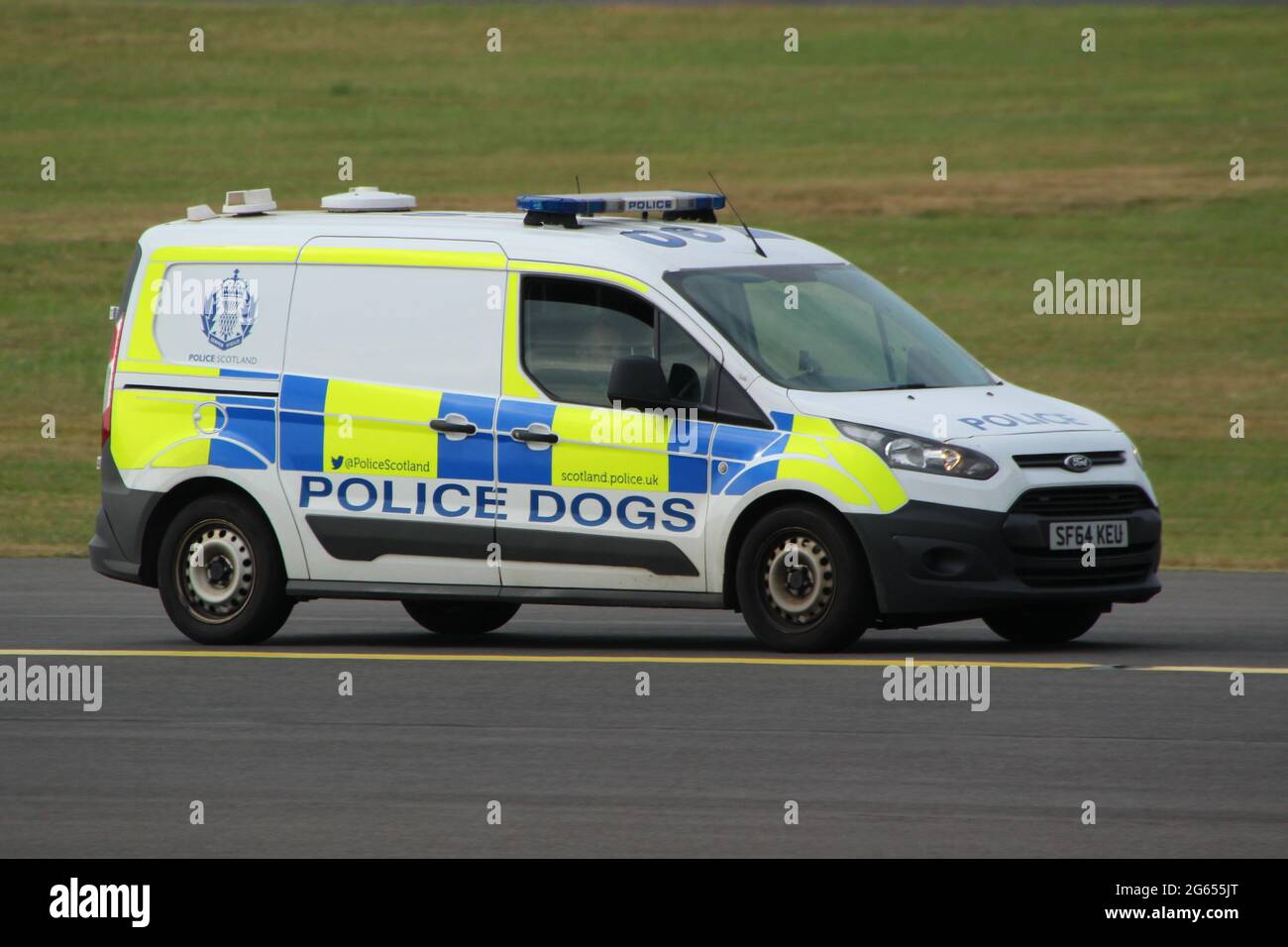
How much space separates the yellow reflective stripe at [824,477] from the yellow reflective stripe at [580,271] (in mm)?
1201

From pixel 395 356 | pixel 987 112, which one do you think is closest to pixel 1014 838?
pixel 395 356

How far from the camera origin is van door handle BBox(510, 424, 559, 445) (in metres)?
12.6

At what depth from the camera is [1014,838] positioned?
26.8ft

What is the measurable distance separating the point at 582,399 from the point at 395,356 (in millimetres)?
1009

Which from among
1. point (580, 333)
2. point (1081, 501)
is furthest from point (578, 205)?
point (1081, 501)

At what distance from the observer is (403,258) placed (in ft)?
43.0

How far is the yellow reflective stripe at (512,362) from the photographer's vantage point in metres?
12.7

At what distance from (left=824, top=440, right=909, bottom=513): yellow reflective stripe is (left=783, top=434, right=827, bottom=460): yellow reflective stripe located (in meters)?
0.09

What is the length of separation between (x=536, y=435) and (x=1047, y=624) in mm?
2666

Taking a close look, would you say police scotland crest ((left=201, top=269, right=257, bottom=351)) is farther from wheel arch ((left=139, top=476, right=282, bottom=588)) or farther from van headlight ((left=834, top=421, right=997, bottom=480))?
van headlight ((left=834, top=421, right=997, bottom=480))

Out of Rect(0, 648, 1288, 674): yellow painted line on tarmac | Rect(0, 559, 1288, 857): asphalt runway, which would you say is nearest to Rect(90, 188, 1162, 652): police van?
Rect(0, 648, 1288, 674): yellow painted line on tarmac
